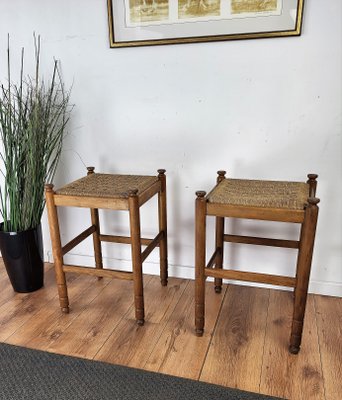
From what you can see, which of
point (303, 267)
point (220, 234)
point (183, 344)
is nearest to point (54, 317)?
point (183, 344)

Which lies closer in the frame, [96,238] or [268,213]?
[268,213]

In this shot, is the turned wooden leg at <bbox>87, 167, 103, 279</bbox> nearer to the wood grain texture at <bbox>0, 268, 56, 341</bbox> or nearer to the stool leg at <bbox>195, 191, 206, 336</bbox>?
the wood grain texture at <bbox>0, 268, 56, 341</bbox>

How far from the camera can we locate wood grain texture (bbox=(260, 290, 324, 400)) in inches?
50.2

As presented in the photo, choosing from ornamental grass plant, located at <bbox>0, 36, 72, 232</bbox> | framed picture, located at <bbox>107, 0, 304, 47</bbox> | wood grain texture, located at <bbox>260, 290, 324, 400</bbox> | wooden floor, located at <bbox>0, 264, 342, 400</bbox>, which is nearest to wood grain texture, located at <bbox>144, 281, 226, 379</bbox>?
wooden floor, located at <bbox>0, 264, 342, 400</bbox>

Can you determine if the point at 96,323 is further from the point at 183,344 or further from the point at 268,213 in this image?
the point at 268,213

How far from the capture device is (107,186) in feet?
5.36

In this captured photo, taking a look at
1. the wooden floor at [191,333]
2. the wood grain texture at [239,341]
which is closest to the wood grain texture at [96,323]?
the wooden floor at [191,333]

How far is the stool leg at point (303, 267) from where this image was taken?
4.16ft

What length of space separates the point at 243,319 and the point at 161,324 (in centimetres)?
38

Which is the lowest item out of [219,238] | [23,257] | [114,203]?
[23,257]

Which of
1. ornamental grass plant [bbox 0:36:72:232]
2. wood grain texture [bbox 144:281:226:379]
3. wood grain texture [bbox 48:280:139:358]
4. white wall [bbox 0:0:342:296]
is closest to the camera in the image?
wood grain texture [bbox 144:281:226:379]

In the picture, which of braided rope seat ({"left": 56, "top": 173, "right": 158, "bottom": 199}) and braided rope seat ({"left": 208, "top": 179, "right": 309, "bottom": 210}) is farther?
braided rope seat ({"left": 56, "top": 173, "right": 158, "bottom": 199})

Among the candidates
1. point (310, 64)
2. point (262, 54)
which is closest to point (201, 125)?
point (262, 54)

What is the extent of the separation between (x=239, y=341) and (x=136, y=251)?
58 centimetres
